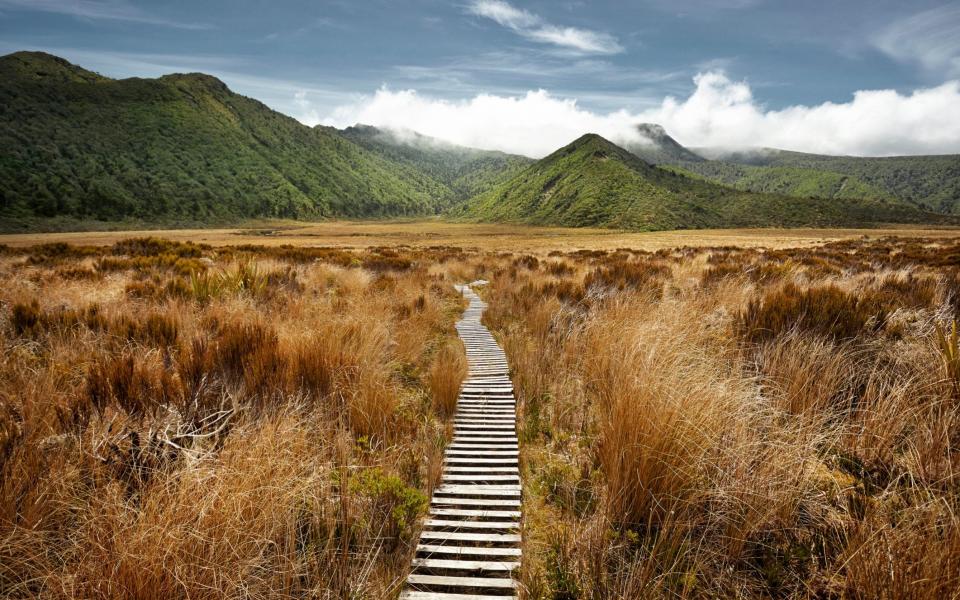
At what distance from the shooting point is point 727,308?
698 cm

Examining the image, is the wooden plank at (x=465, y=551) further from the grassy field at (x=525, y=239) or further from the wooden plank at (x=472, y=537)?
the grassy field at (x=525, y=239)

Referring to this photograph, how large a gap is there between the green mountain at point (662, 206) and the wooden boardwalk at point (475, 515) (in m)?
142

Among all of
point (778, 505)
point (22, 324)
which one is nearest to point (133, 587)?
point (778, 505)

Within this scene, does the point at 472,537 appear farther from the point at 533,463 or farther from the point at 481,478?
the point at 533,463

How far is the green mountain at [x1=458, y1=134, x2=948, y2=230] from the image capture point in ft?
466

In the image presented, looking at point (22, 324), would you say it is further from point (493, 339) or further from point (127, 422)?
point (493, 339)

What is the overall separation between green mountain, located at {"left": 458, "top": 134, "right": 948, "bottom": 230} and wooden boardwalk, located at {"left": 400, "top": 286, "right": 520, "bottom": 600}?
142 m

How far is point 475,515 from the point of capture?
3049mm

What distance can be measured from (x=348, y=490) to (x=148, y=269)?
15633mm

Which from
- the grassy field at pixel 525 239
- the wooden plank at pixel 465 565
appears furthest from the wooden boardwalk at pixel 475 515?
the grassy field at pixel 525 239

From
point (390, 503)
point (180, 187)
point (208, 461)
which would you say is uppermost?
point (180, 187)

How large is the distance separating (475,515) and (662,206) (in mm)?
163323

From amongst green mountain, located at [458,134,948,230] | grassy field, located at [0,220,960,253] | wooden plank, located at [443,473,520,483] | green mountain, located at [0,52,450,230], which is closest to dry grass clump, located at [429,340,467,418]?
wooden plank, located at [443,473,520,483]

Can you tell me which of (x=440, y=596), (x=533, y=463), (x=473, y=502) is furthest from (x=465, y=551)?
(x=533, y=463)
